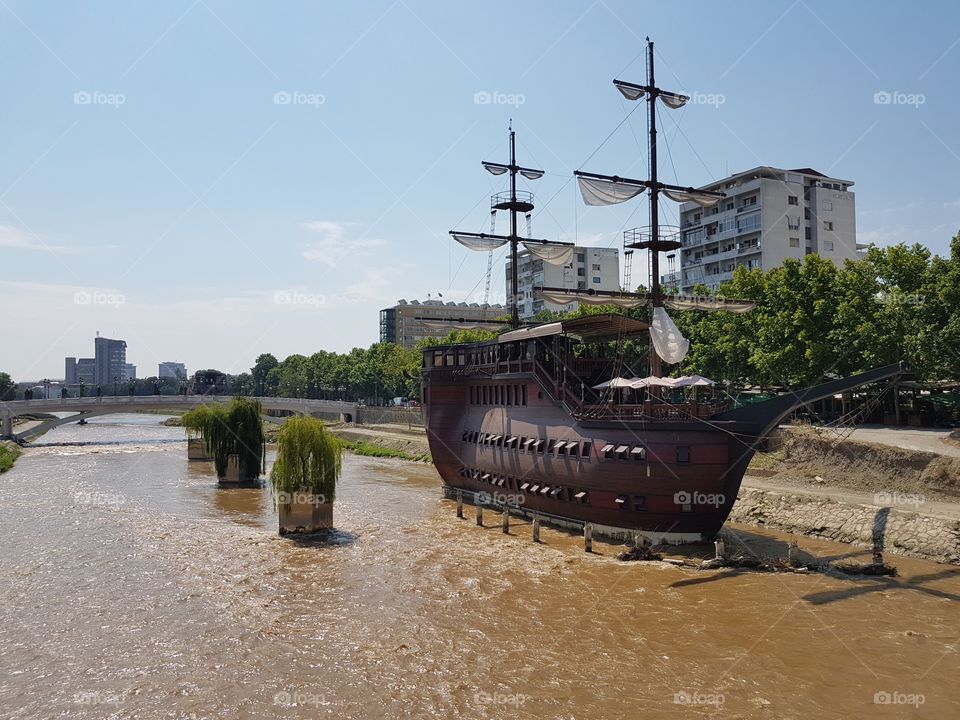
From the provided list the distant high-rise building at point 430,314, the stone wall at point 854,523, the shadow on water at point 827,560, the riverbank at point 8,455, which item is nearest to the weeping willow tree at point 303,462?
the shadow on water at point 827,560

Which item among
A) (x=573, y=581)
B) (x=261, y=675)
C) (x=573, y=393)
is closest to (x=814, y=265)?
(x=573, y=393)

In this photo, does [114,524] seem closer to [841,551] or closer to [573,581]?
[573,581]

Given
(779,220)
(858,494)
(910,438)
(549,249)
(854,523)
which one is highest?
A: (779,220)

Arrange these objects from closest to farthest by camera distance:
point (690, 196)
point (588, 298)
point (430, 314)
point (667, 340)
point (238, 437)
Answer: point (667, 340), point (588, 298), point (690, 196), point (238, 437), point (430, 314)

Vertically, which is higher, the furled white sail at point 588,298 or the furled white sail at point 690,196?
the furled white sail at point 690,196

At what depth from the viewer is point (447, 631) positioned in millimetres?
19125

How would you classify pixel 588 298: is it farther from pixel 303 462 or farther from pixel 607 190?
pixel 303 462

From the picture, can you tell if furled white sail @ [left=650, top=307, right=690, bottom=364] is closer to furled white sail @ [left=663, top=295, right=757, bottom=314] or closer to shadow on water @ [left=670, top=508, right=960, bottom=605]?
furled white sail @ [left=663, top=295, right=757, bottom=314]

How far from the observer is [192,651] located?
17.9 meters

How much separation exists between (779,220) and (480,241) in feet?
147

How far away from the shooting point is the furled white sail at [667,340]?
107 ft

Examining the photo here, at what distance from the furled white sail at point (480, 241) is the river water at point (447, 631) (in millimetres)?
26024

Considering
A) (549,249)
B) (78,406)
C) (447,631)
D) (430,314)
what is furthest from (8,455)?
(430,314)

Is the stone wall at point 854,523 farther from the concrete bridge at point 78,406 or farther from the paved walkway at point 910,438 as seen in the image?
the concrete bridge at point 78,406
